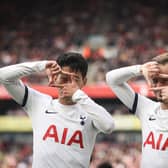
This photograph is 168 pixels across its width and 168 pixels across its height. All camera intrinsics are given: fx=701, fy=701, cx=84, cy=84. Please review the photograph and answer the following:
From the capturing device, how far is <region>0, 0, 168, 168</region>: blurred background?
12.1 metres

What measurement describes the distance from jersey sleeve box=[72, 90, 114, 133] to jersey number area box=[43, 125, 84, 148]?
12 cm

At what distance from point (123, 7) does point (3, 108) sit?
6195 mm

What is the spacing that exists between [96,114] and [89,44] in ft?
40.1

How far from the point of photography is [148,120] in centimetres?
418

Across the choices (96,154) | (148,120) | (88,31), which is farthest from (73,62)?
A: (88,31)

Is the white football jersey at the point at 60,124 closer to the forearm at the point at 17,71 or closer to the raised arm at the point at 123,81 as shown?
the forearm at the point at 17,71

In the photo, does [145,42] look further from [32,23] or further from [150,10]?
[32,23]

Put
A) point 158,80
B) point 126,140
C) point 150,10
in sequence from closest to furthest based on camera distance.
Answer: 1. point 158,80
2. point 126,140
3. point 150,10

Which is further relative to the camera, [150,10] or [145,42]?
[150,10]

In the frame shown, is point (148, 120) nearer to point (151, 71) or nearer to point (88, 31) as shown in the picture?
point (151, 71)

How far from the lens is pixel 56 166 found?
13.7 ft

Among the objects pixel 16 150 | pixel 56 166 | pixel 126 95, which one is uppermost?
pixel 126 95

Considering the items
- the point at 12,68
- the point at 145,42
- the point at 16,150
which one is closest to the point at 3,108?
the point at 16,150

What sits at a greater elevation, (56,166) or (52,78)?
(52,78)
